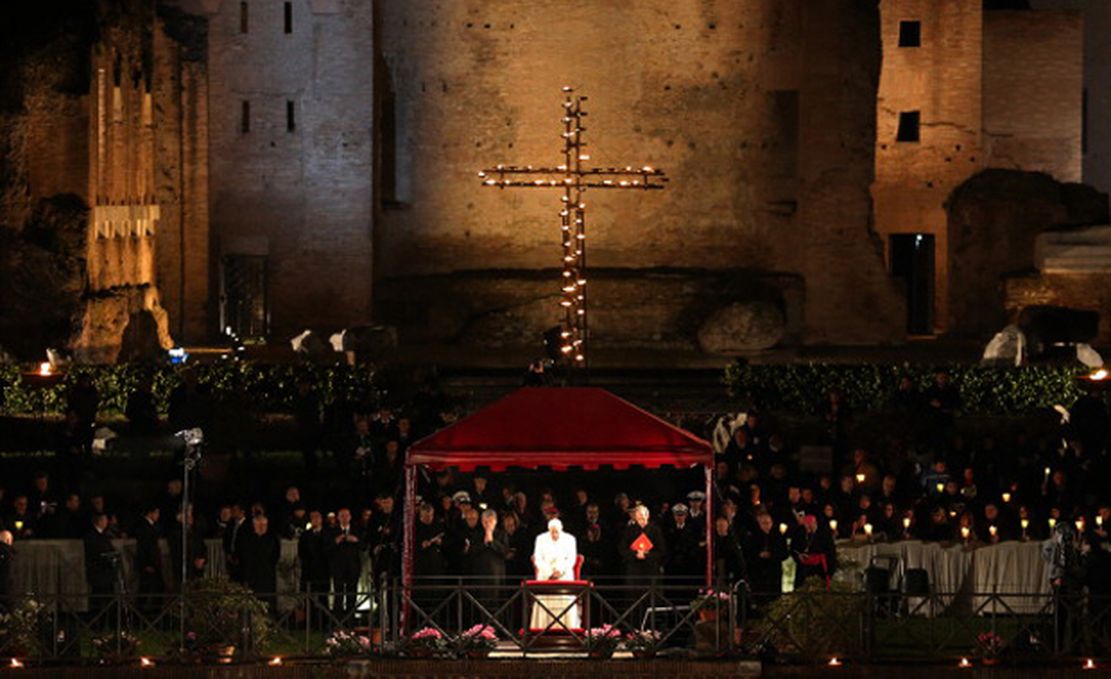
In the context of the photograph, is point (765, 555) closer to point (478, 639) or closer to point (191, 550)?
point (478, 639)

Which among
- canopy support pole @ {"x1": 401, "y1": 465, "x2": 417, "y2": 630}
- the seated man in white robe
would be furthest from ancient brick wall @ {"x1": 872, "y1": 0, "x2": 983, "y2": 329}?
the seated man in white robe

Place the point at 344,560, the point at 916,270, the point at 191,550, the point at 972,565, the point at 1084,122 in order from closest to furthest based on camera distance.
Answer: the point at 344,560
the point at 191,550
the point at 972,565
the point at 1084,122
the point at 916,270

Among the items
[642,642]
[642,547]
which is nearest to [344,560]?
[642,547]

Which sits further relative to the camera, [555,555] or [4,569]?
[4,569]

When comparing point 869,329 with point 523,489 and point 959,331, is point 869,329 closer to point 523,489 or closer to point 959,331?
point 959,331

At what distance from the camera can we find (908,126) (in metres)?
52.4

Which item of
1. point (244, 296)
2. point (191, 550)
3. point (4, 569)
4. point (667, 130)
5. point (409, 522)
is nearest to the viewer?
point (4, 569)

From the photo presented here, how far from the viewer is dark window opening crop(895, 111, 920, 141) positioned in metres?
52.3

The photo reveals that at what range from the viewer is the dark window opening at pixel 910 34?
52.2m

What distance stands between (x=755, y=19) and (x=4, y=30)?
468 inches

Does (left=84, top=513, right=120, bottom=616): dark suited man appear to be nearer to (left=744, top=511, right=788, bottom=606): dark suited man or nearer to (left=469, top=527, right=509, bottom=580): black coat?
(left=469, top=527, right=509, bottom=580): black coat

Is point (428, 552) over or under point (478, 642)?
over

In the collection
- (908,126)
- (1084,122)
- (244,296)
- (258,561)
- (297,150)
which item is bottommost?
(258,561)

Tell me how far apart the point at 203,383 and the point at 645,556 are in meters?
11.4
